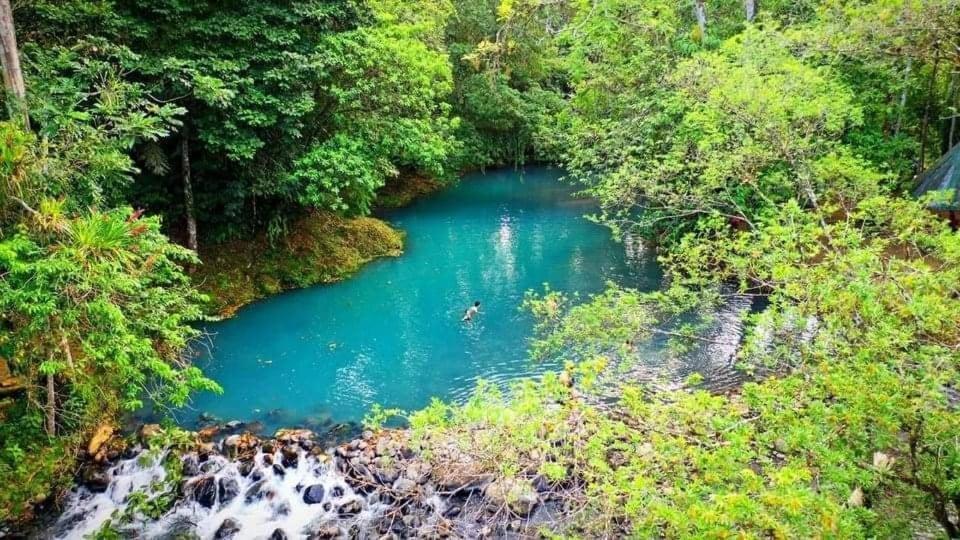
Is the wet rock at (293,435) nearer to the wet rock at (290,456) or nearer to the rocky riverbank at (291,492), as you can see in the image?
the rocky riverbank at (291,492)

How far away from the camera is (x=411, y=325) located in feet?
39.8

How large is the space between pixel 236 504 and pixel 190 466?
945 millimetres

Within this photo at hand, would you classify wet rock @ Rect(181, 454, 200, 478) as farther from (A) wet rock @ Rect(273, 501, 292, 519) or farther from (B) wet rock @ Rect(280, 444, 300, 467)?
(A) wet rock @ Rect(273, 501, 292, 519)

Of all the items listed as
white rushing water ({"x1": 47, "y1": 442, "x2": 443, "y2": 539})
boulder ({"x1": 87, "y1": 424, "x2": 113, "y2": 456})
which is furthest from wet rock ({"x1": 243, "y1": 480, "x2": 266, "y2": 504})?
boulder ({"x1": 87, "y1": 424, "x2": 113, "y2": 456})

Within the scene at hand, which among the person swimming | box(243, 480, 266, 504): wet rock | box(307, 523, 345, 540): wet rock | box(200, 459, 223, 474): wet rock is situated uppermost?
the person swimming

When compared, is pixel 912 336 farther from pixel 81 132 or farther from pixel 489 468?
pixel 81 132

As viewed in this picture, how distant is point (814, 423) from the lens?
4.01 meters

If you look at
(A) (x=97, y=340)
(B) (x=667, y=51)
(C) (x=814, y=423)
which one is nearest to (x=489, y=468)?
(C) (x=814, y=423)

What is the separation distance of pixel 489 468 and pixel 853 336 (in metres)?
3.82

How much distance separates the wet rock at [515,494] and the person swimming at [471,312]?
567cm

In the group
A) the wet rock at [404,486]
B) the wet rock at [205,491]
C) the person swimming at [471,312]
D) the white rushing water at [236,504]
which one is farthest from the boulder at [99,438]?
the person swimming at [471,312]

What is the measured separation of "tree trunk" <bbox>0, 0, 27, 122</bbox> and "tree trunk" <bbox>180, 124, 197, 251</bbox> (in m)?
4.92

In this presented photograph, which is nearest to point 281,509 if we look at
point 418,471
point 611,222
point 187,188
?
point 418,471

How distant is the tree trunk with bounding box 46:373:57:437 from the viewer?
6.56 m
